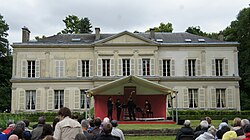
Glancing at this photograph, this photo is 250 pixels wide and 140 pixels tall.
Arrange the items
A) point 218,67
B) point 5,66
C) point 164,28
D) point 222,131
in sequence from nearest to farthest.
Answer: point 222,131
point 218,67
point 5,66
point 164,28

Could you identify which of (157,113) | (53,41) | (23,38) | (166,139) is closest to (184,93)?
(157,113)

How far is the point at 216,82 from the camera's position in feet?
90.5

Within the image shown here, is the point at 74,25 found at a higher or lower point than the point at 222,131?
higher

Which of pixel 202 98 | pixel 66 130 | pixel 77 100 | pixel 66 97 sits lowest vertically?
pixel 77 100

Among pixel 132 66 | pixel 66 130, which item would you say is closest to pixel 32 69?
pixel 132 66

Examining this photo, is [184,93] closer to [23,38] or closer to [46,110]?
[46,110]

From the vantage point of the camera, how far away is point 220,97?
90.8 ft

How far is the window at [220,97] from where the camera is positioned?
27.6 metres

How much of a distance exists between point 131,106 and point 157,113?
2848 millimetres

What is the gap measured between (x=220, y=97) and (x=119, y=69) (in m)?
8.06

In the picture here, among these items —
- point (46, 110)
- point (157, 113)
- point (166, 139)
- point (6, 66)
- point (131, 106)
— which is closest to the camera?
point (166, 139)

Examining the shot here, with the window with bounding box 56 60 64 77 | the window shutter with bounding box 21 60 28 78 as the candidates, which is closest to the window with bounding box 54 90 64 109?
the window with bounding box 56 60 64 77

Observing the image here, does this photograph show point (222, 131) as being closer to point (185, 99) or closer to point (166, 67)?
point (185, 99)

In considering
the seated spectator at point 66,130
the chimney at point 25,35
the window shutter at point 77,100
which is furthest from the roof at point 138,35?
the seated spectator at point 66,130
